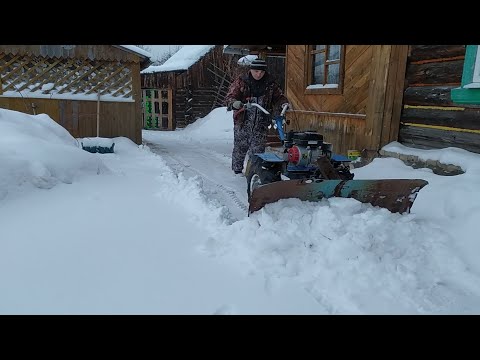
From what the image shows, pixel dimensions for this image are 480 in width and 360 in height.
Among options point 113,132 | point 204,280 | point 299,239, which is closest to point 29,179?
point 204,280

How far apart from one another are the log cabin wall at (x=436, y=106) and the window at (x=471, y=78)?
945mm

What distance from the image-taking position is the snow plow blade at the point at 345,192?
298 cm

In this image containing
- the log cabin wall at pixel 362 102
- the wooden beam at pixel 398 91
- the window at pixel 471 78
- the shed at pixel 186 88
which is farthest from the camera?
the shed at pixel 186 88

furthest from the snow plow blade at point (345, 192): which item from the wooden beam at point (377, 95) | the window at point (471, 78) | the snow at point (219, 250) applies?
the wooden beam at point (377, 95)

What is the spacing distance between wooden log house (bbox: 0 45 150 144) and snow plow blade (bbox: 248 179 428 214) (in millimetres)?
7322

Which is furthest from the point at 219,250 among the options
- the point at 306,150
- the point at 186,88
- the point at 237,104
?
the point at 186,88

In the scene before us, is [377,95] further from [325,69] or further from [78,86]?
[78,86]

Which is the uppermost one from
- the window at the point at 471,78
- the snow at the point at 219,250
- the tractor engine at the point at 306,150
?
the window at the point at 471,78

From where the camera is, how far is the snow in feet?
6.48

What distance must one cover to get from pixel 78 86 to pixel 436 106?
8.51 m

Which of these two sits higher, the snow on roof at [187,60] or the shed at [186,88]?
the snow on roof at [187,60]

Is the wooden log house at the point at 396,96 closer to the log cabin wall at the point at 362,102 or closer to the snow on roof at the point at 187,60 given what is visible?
the log cabin wall at the point at 362,102

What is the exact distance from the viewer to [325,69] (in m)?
7.44
